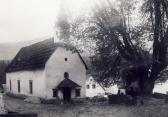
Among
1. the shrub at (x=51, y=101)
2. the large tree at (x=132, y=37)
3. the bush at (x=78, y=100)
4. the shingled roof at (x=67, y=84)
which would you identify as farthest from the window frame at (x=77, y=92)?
the large tree at (x=132, y=37)

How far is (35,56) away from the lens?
1598 inches

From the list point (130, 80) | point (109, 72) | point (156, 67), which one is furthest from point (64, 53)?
point (156, 67)

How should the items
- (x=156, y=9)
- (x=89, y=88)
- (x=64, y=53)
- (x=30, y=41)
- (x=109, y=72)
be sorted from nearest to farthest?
(x=156, y=9) < (x=109, y=72) < (x=64, y=53) < (x=89, y=88) < (x=30, y=41)

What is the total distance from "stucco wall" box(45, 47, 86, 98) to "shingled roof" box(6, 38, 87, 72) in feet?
2.46

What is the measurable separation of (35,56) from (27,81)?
11.6 ft

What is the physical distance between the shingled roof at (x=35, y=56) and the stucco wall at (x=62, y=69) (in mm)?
749

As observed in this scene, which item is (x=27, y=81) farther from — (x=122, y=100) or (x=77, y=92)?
(x=122, y=100)

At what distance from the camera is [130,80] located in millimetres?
30969

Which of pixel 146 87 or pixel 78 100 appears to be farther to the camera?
pixel 78 100

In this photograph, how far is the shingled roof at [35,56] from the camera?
3591cm

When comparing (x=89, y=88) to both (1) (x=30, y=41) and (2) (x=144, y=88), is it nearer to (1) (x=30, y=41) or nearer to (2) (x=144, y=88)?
(2) (x=144, y=88)

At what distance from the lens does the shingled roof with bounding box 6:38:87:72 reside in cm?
3591

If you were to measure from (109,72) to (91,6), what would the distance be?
23.8 feet

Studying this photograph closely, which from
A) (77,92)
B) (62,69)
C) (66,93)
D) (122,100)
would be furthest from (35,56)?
(122,100)
